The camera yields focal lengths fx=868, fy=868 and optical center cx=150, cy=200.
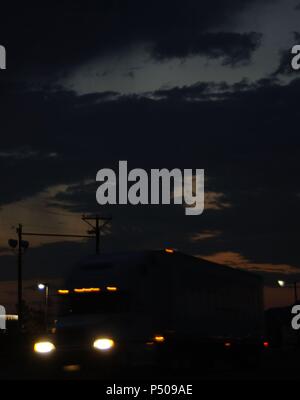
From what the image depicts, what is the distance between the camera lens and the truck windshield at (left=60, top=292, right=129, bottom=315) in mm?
25359

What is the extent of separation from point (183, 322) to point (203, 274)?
2.55m

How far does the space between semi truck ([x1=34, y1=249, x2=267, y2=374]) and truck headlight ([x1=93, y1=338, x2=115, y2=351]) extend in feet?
0.09

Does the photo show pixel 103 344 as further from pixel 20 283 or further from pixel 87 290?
pixel 20 283

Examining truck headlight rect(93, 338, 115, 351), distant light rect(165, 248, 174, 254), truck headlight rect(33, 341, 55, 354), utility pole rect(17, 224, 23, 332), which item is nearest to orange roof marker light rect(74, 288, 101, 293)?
truck headlight rect(93, 338, 115, 351)

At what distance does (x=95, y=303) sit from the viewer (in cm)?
2561

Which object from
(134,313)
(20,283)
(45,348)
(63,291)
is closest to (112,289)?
(134,313)

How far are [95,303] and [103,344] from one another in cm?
159

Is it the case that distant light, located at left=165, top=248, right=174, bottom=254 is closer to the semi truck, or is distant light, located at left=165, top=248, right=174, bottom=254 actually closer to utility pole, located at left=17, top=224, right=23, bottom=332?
the semi truck

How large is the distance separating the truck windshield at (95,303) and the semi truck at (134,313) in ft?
0.10

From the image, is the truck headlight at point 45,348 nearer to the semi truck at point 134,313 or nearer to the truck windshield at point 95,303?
the semi truck at point 134,313

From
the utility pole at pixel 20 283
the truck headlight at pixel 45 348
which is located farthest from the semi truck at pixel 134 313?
the utility pole at pixel 20 283

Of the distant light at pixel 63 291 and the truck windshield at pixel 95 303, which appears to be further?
the distant light at pixel 63 291

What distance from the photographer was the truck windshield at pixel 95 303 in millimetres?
25359
